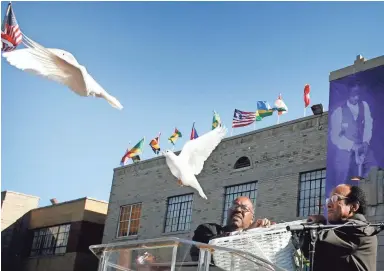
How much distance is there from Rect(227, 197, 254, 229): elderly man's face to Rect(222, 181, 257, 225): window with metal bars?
13624mm

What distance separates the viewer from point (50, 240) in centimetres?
2819

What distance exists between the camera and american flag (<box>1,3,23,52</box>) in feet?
26.8

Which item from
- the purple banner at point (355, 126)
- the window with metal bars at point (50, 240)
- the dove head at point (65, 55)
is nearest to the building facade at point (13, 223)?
the window with metal bars at point (50, 240)

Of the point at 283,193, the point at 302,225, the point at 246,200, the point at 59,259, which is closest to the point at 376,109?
the point at 283,193

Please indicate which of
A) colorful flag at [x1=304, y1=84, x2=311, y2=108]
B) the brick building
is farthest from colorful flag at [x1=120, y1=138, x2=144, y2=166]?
colorful flag at [x1=304, y1=84, x2=311, y2=108]

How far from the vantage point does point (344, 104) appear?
14883mm

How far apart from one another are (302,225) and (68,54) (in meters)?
4.70

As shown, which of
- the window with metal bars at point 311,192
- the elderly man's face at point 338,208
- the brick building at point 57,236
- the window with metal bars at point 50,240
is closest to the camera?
the elderly man's face at point 338,208

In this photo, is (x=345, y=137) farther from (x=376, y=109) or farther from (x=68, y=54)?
(x=68, y=54)

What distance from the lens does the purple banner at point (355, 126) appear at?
13688mm

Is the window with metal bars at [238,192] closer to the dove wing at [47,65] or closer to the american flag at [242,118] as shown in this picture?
the american flag at [242,118]

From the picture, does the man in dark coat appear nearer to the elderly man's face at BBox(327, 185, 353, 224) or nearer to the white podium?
the elderly man's face at BBox(327, 185, 353, 224)

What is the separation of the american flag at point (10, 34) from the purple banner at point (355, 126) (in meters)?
8.79

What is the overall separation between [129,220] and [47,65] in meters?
16.6
